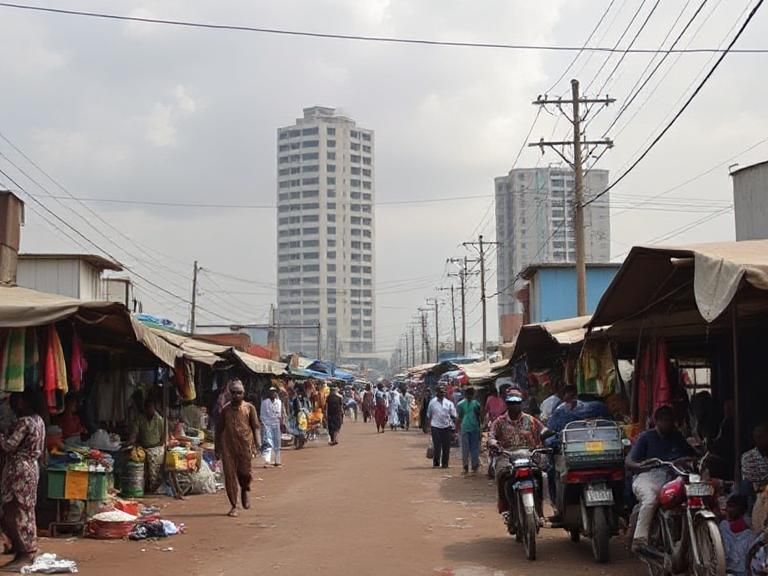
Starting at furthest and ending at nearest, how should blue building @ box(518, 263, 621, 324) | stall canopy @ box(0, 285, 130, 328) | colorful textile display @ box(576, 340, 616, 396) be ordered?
blue building @ box(518, 263, 621, 324) < colorful textile display @ box(576, 340, 616, 396) < stall canopy @ box(0, 285, 130, 328)

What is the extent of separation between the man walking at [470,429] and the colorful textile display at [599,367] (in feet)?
22.3

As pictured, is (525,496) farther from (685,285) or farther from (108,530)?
(108,530)

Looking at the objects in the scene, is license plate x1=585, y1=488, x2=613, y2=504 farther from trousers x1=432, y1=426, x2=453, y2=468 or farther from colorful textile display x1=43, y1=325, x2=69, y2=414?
trousers x1=432, y1=426, x2=453, y2=468

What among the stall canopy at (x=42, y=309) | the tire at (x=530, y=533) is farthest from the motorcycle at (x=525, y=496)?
the stall canopy at (x=42, y=309)

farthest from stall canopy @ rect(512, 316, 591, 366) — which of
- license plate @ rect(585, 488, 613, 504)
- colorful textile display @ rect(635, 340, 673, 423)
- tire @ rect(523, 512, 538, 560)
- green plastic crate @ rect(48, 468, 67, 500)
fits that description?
green plastic crate @ rect(48, 468, 67, 500)

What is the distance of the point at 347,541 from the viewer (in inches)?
463

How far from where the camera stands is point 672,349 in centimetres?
1622

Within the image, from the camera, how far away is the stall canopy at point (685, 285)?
690 centimetres

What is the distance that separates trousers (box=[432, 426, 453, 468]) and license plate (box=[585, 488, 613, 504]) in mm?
12894

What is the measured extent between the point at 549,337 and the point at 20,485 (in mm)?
8861

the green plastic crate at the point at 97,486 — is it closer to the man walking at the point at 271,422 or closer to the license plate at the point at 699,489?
the license plate at the point at 699,489

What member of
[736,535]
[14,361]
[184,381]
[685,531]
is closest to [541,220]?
[184,381]

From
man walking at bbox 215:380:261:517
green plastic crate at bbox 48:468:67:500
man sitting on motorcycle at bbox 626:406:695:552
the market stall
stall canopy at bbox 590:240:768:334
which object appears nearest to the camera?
stall canopy at bbox 590:240:768:334

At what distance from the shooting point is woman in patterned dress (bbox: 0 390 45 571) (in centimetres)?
978
